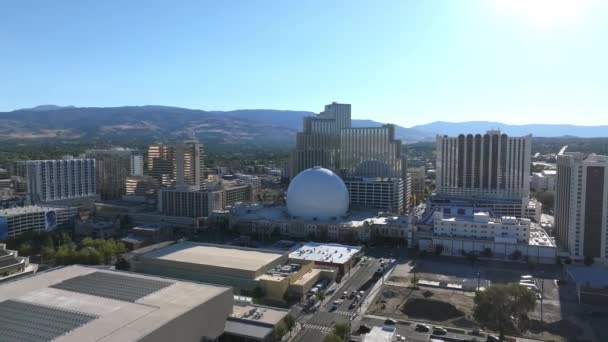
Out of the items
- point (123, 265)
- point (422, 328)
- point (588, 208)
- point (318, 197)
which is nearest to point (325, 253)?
point (318, 197)

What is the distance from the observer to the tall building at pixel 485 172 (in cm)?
Result: 6219

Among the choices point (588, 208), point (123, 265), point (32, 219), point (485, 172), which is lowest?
point (123, 265)

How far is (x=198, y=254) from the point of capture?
39.2m

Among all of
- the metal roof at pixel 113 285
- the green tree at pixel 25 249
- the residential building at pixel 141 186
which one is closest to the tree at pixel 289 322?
the metal roof at pixel 113 285

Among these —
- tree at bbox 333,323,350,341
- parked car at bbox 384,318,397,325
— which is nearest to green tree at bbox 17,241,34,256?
tree at bbox 333,323,350,341

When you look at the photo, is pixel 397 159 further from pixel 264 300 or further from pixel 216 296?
pixel 216 296

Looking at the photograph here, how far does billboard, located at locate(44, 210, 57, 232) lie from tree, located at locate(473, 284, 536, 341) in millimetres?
49243

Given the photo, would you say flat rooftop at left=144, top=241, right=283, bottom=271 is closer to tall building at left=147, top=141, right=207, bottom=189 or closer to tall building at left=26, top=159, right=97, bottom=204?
tall building at left=147, top=141, right=207, bottom=189

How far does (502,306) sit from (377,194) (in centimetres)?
3870

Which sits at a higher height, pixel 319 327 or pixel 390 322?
pixel 390 322

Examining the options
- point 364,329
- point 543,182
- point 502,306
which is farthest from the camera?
point 543,182

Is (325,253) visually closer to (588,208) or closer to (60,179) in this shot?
(588,208)

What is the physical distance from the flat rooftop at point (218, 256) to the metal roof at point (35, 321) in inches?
548

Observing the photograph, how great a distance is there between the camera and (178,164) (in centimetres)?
7375
